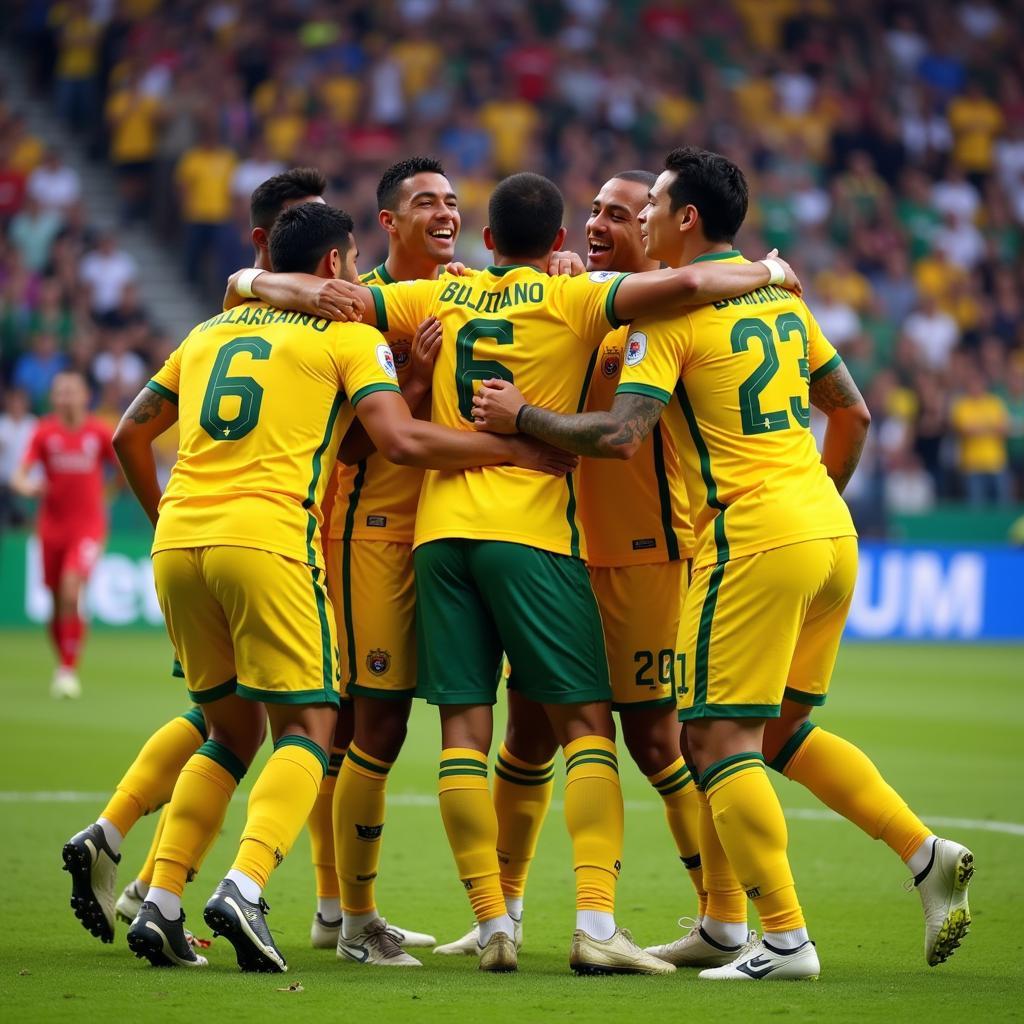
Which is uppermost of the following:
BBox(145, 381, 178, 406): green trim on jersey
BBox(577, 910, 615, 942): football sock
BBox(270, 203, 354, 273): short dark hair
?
BBox(270, 203, 354, 273): short dark hair

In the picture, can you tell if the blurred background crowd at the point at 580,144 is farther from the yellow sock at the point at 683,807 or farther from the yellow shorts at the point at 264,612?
the yellow sock at the point at 683,807

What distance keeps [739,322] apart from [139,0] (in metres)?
19.8

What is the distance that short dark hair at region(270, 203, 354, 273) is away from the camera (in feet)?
18.7

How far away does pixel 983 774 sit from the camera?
33.2 ft

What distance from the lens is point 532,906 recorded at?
6.71m

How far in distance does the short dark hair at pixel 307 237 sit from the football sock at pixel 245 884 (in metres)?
1.95

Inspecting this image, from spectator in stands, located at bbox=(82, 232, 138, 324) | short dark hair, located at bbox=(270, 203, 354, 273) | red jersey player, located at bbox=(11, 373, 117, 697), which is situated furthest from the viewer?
spectator in stands, located at bbox=(82, 232, 138, 324)

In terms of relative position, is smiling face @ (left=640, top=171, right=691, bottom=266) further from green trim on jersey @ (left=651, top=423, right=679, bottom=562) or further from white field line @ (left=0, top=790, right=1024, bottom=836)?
white field line @ (left=0, top=790, right=1024, bottom=836)

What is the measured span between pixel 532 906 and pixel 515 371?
7.43ft

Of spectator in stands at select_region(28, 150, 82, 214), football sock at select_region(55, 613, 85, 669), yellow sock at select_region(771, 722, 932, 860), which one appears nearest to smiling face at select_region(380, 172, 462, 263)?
yellow sock at select_region(771, 722, 932, 860)

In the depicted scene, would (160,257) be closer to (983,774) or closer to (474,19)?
(474,19)

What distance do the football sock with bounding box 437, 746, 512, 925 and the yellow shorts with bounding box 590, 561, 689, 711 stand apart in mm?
624

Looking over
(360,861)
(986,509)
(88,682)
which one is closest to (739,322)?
(360,861)

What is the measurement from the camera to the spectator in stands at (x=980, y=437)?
20.9m
